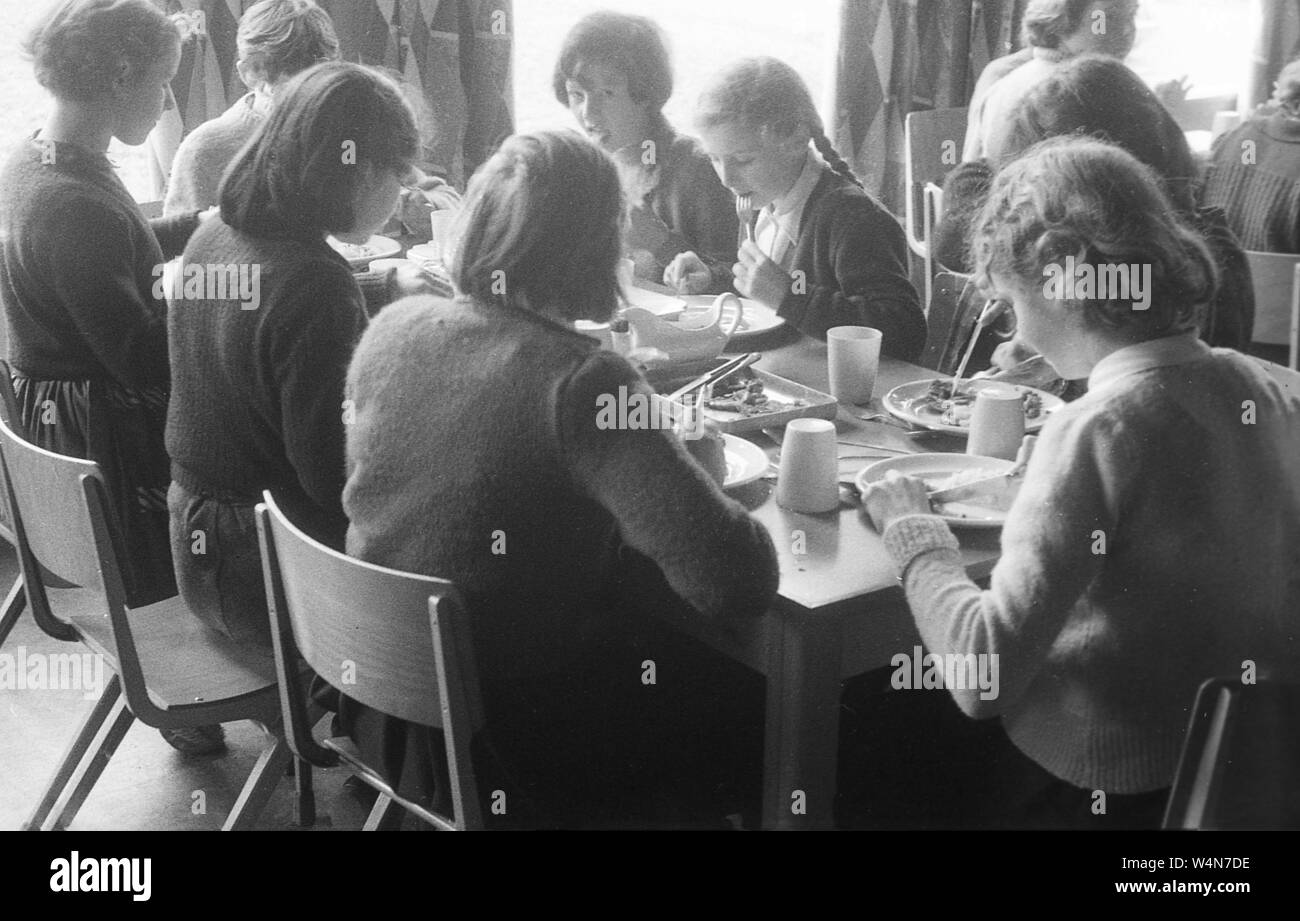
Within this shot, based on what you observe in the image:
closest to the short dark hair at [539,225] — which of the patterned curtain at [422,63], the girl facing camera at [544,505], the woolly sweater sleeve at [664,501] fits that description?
the girl facing camera at [544,505]

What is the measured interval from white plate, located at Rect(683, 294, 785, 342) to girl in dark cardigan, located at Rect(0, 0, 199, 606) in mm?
895

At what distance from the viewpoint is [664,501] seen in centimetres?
134

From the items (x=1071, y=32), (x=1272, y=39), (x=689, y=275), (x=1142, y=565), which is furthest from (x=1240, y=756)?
(x=1272, y=39)

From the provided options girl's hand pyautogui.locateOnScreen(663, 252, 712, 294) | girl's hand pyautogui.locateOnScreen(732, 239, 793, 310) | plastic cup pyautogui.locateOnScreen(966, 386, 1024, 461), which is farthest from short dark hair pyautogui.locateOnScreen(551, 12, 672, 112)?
plastic cup pyautogui.locateOnScreen(966, 386, 1024, 461)

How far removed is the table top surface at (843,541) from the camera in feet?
4.57

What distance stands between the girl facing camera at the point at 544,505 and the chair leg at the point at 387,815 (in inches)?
1.8

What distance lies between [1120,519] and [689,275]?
151 cm

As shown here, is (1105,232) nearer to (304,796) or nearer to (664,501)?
(664,501)

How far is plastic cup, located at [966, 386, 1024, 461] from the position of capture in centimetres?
169

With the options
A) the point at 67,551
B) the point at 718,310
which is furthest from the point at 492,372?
the point at 718,310

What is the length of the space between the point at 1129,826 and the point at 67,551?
48.6 inches

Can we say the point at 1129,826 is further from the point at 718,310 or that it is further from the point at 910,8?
the point at 910,8

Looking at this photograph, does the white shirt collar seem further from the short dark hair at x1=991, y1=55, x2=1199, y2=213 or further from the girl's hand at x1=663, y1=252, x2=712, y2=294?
the girl's hand at x1=663, y1=252, x2=712, y2=294

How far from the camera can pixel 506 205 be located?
140 centimetres
